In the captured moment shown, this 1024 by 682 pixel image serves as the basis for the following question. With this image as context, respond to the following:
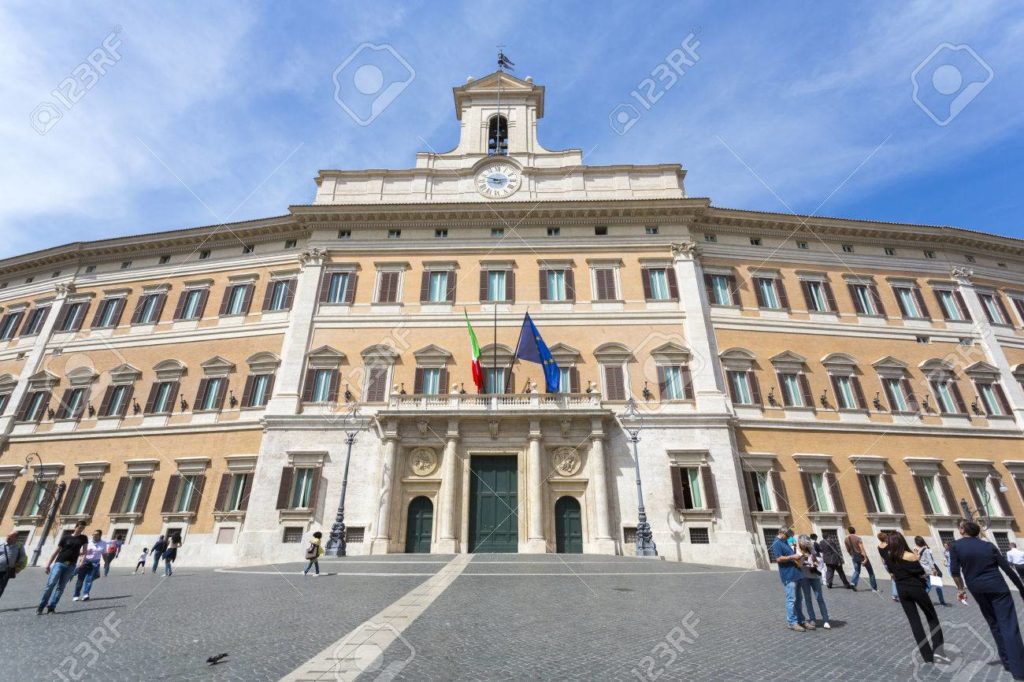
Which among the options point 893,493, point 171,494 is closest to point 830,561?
point 893,493

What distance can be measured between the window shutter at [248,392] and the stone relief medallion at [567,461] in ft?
44.4

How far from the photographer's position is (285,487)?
62.5ft

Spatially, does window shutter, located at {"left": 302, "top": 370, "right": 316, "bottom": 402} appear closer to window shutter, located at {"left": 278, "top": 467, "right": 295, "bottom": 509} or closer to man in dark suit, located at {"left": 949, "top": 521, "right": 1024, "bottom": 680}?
window shutter, located at {"left": 278, "top": 467, "right": 295, "bottom": 509}

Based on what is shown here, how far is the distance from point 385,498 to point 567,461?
282 inches

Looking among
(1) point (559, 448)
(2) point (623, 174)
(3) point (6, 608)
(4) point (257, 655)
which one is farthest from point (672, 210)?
(3) point (6, 608)

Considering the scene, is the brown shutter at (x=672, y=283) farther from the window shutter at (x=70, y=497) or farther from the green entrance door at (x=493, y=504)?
the window shutter at (x=70, y=497)

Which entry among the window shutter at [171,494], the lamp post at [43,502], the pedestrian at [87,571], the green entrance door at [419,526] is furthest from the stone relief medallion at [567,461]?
the lamp post at [43,502]

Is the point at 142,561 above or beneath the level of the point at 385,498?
beneath

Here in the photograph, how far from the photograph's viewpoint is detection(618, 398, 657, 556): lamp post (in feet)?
56.3

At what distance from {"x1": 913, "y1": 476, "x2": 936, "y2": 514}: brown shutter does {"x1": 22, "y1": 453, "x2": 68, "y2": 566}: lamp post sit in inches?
1382

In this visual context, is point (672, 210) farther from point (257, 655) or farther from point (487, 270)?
point (257, 655)

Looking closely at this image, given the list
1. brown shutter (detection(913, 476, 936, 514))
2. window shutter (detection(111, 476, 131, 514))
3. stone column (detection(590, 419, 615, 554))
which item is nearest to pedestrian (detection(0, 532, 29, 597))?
window shutter (detection(111, 476, 131, 514))

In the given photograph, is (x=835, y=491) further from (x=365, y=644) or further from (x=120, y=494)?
(x=120, y=494)

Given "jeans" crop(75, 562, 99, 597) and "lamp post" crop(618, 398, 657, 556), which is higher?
"lamp post" crop(618, 398, 657, 556)
